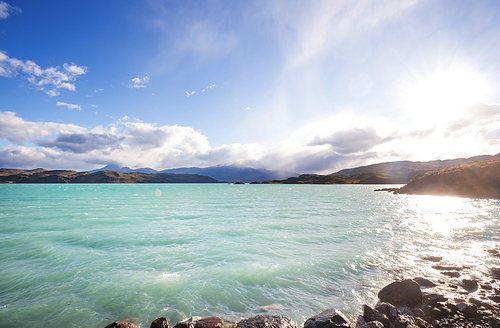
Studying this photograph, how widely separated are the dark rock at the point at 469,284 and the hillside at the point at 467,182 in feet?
247

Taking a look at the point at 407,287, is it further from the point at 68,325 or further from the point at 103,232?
the point at 103,232

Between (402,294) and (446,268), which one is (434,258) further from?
(402,294)

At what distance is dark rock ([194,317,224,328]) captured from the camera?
7.04m

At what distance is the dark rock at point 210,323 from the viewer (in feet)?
23.1

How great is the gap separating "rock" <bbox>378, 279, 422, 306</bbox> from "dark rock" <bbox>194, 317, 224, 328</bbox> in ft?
22.5

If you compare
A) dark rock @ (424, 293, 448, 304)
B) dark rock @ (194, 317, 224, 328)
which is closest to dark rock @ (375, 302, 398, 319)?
dark rock @ (424, 293, 448, 304)

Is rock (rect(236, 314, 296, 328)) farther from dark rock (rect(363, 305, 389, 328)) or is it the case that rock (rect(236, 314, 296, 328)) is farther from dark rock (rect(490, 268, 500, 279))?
dark rock (rect(490, 268, 500, 279))

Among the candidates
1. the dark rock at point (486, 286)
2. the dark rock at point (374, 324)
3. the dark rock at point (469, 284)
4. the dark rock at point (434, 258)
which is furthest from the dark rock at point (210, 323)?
the dark rock at point (434, 258)

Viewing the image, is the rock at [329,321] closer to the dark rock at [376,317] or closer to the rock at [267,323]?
the rock at [267,323]

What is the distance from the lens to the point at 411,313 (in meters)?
7.55

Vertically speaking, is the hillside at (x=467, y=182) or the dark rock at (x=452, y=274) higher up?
the hillside at (x=467, y=182)

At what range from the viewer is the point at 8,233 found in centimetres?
1986

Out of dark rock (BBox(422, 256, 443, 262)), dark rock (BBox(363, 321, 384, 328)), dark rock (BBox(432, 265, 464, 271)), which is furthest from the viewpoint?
dark rock (BBox(422, 256, 443, 262))

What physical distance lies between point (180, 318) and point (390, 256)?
548 inches
